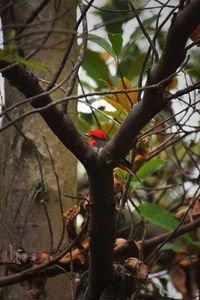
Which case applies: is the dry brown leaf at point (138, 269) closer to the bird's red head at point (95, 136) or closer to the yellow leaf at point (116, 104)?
the yellow leaf at point (116, 104)

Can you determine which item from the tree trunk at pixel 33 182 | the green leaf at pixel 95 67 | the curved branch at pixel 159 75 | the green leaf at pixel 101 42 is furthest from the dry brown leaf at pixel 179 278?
the curved branch at pixel 159 75

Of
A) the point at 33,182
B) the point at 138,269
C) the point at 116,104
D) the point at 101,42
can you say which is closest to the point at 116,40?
the point at 101,42

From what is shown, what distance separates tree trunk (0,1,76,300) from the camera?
297cm

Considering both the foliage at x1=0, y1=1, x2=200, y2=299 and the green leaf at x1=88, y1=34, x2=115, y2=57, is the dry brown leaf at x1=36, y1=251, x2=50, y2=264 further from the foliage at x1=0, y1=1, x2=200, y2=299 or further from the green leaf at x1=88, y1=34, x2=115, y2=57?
the green leaf at x1=88, y1=34, x2=115, y2=57

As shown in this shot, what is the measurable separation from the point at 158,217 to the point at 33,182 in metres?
0.69

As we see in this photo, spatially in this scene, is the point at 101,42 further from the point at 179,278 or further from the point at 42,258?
the point at 179,278

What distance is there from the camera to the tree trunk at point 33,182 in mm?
2975

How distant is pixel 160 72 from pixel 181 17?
0.21 metres

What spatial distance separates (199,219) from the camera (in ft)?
9.21

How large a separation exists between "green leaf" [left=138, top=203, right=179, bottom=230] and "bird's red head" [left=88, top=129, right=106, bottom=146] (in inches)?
22.2

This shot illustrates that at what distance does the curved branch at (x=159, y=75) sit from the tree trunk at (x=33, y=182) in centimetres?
89

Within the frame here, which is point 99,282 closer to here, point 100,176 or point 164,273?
point 100,176

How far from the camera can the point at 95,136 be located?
3.53 meters

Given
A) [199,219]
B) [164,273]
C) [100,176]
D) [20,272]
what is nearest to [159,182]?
[164,273]
